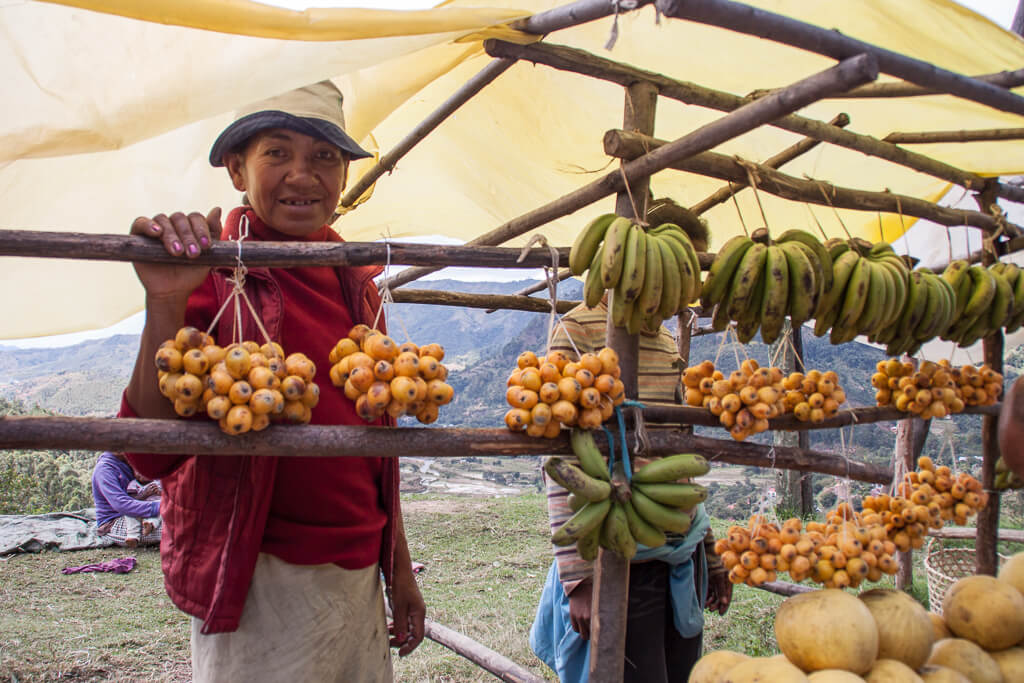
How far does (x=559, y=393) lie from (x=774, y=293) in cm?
74

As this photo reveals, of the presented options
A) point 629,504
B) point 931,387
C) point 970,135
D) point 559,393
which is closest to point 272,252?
point 559,393

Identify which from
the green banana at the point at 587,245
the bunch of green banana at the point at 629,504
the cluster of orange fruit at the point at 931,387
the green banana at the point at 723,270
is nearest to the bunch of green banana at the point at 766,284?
the green banana at the point at 723,270

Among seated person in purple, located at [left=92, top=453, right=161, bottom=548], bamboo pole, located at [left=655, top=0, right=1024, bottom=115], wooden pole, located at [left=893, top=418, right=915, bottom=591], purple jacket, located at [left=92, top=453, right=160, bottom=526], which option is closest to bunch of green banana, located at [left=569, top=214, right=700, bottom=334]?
bamboo pole, located at [left=655, top=0, right=1024, bottom=115]

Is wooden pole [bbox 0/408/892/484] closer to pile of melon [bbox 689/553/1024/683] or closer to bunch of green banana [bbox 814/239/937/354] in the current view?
pile of melon [bbox 689/553/1024/683]

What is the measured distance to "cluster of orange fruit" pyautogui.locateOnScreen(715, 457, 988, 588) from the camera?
6.93ft

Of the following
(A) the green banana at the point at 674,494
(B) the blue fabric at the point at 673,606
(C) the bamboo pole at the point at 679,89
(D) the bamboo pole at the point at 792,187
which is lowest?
(B) the blue fabric at the point at 673,606

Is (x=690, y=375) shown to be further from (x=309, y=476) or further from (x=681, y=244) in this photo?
(x=309, y=476)

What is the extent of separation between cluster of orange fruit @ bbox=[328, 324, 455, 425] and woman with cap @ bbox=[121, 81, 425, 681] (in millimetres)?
269

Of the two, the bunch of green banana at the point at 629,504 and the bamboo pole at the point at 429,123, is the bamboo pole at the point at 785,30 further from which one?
the bunch of green banana at the point at 629,504

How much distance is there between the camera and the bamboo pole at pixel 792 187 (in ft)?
6.70

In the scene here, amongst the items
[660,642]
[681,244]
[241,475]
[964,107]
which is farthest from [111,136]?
[964,107]

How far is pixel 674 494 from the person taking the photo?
179 centimetres

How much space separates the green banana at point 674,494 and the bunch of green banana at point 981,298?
143cm

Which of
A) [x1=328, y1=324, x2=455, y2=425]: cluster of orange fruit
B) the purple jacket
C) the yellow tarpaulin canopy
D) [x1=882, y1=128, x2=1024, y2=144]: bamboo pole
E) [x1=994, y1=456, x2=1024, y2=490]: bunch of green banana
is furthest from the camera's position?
the purple jacket
